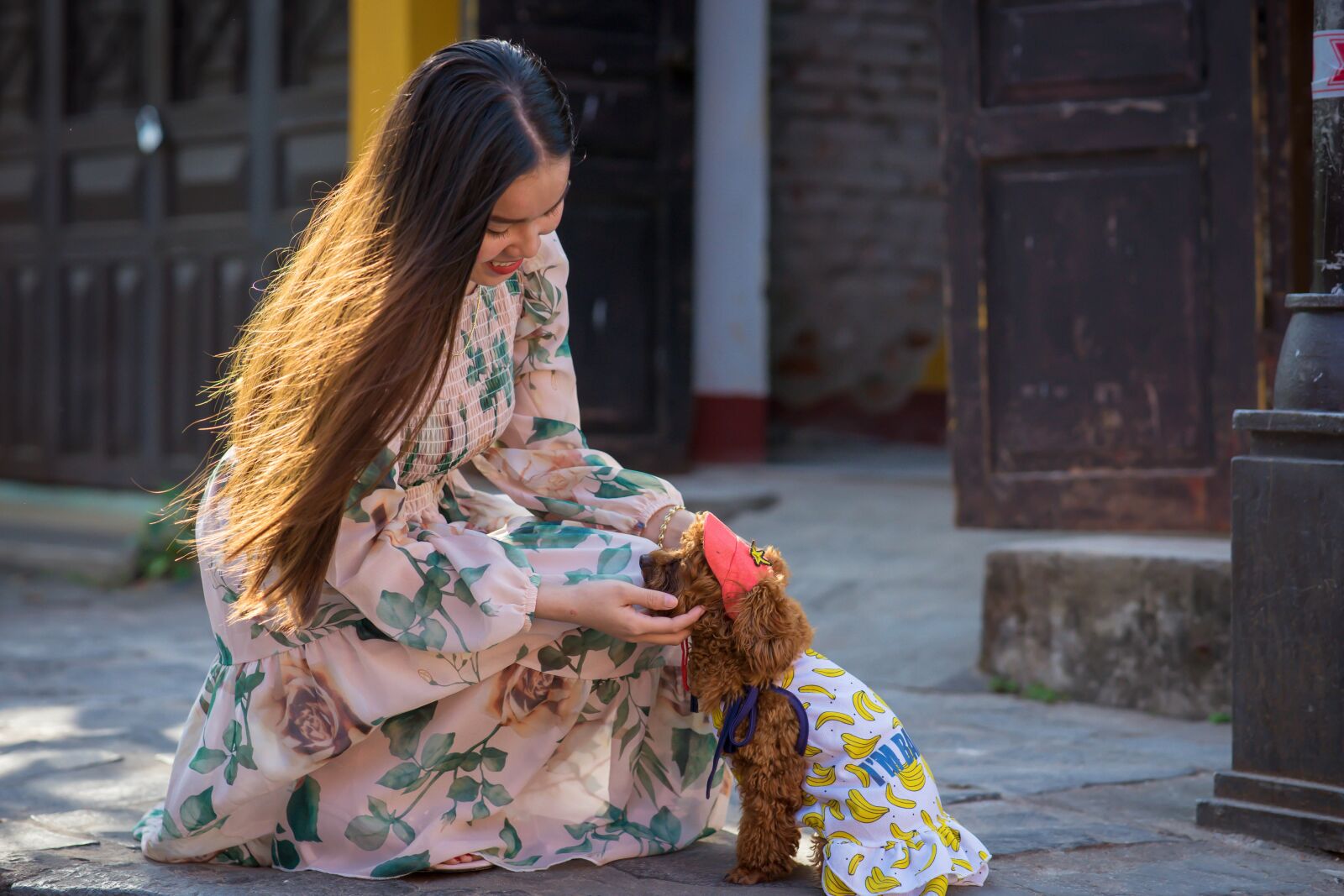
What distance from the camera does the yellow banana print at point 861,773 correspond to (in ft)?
6.57

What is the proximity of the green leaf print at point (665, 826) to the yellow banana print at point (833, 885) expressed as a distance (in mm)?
345

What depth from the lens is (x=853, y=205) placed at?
6.84 m

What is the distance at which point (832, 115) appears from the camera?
6785 mm

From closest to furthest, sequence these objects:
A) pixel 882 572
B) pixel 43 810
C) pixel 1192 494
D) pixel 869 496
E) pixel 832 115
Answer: pixel 43 810
pixel 1192 494
pixel 882 572
pixel 869 496
pixel 832 115

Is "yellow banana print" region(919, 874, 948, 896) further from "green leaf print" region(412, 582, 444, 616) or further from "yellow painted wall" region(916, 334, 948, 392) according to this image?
"yellow painted wall" region(916, 334, 948, 392)

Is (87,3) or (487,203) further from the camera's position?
(87,3)

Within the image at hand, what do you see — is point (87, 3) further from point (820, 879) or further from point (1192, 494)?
point (820, 879)

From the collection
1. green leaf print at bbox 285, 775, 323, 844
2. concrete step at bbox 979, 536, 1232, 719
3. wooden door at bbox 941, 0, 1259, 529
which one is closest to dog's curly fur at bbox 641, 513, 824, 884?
green leaf print at bbox 285, 775, 323, 844

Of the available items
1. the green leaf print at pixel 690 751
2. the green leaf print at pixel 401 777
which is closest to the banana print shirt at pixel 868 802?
the green leaf print at pixel 690 751

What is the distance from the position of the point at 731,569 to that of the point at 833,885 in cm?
46

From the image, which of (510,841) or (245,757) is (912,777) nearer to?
(510,841)

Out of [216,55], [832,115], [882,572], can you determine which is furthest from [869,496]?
[216,55]

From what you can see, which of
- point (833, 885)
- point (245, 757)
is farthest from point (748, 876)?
point (245, 757)

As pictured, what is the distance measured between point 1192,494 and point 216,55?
13.5 feet
